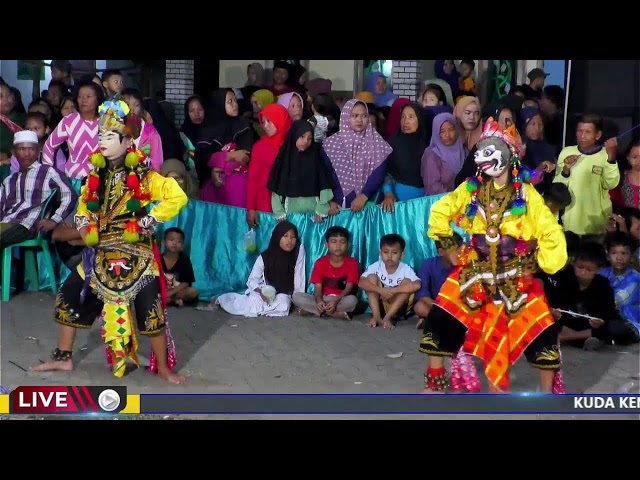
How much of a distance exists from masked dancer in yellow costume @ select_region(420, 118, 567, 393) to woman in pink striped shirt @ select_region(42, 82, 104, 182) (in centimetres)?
360

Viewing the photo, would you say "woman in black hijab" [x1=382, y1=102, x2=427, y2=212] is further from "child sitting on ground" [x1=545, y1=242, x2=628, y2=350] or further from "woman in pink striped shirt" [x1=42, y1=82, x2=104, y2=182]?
"woman in pink striped shirt" [x1=42, y1=82, x2=104, y2=182]

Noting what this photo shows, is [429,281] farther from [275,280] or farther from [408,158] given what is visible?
[275,280]

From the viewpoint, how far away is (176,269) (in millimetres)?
9273

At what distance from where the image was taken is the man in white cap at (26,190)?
9.19 metres

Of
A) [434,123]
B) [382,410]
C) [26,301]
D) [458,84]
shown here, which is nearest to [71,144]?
[26,301]

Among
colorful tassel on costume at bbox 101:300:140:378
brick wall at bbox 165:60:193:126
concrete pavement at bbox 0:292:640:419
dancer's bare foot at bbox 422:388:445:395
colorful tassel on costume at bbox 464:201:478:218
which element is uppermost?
brick wall at bbox 165:60:193:126

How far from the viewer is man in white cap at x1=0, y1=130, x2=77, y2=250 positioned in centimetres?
919

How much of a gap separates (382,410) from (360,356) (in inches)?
47.9

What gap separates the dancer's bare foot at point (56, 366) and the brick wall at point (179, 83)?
6012 mm

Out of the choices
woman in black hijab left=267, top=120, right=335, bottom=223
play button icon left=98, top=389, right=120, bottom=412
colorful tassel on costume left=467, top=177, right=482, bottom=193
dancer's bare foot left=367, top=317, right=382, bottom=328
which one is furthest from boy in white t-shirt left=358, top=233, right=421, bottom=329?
play button icon left=98, top=389, right=120, bottom=412

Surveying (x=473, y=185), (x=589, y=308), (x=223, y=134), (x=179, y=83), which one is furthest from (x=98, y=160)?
(x=179, y=83)

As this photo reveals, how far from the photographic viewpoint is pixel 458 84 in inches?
494

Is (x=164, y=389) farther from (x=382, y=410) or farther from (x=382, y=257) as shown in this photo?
(x=382, y=257)
